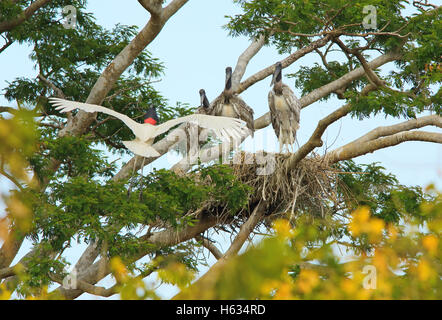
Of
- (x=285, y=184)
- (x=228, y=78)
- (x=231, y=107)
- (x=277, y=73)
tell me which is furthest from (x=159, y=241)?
(x=277, y=73)

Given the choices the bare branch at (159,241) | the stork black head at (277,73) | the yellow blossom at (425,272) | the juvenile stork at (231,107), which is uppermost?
the stork black head at (277,73)

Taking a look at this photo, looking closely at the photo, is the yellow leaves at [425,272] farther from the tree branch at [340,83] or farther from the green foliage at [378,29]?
the tree branch at [340,83]

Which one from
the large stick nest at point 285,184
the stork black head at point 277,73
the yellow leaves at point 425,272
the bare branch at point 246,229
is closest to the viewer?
the yellow leaves at point 425,272

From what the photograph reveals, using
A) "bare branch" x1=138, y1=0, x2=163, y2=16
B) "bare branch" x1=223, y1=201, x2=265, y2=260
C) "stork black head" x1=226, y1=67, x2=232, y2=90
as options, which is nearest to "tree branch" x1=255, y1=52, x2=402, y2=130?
"stork black head" x1=226, y1=67, x2=232, y2=90

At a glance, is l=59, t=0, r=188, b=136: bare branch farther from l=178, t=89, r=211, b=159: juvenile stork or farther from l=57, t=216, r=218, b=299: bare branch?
l=178, t=89, r=211, b=159: juvenile stork

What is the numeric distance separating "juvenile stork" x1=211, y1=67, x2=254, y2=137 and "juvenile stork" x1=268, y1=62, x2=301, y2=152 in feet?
1.17

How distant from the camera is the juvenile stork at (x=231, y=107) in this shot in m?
10.4

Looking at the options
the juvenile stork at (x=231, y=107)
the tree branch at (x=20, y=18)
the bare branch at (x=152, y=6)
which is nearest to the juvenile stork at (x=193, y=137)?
the juvenile stork at (x=231, y=107)

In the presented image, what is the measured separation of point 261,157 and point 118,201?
2.70 metres

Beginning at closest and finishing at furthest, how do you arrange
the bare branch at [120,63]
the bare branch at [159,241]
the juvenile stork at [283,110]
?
the bare branch at [159,241] < the bare branch at [120,63] < the juvenile stork at [283,110]

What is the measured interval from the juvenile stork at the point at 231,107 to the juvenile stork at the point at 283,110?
356mm

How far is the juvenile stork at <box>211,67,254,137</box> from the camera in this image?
409 inches

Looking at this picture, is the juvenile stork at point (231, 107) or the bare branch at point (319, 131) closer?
the bare branch at point (319, 131)

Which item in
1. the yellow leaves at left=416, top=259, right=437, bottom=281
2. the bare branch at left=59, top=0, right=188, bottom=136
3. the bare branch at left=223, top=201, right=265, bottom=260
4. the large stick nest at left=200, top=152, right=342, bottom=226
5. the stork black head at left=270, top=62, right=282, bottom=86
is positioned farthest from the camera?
the stork black head at left=270, top=62, right=282, bottom=86
